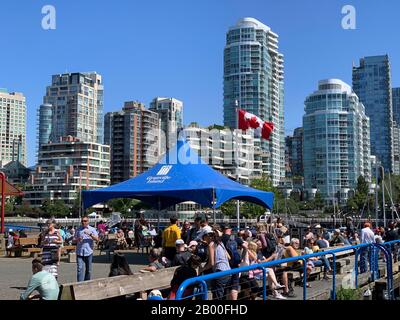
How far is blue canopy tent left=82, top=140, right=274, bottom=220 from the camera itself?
60.0 feet

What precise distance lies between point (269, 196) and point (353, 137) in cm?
15417

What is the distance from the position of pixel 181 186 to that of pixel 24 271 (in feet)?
19.0

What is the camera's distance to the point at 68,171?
149750 millimetres

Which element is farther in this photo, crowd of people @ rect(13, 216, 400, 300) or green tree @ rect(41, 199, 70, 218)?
green tree @ rect(41, 199, 70, 218)

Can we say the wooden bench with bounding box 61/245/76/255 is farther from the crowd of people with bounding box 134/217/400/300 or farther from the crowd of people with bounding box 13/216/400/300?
the crowd of people with bounding box 134/217/400/300

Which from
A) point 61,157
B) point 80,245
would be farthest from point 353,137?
point 80,245

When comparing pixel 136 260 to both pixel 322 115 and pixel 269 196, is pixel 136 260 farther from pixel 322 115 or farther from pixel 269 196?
pixel 322 115

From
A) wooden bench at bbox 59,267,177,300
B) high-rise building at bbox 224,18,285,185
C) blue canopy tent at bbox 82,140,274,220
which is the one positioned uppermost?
high-rise building at bbox 224,18,285,185

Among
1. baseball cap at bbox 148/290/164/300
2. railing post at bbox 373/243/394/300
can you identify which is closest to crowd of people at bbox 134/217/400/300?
baseball cap at bbox 148/290/164/300

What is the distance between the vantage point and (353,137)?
554 ft

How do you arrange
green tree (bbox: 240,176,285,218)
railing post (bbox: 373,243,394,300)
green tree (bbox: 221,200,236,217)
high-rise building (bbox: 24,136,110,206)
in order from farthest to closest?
high-rise building (bbox: 24,136,110,206) → green tree (bbox: 221,200,236,217) → green tree (bbox: 240,176,285,218) → railing post (bbox: 373,243,394,300)

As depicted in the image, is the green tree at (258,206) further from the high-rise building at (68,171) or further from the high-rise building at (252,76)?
the high-rise building at (252,76)

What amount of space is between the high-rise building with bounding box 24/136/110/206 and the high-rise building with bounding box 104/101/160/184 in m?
8.20

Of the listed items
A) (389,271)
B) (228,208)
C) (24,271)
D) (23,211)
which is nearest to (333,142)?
(228,208)
